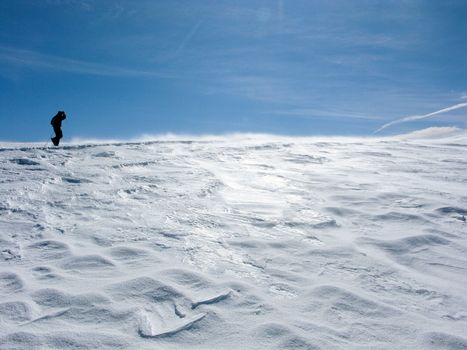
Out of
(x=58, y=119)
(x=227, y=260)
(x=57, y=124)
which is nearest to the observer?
(x=227, y=260)

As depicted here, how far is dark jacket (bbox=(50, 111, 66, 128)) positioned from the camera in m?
14.5

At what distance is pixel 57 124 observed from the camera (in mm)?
14453

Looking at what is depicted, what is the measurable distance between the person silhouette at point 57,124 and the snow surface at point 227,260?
13.8ft

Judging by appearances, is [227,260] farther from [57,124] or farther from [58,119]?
[58,119]

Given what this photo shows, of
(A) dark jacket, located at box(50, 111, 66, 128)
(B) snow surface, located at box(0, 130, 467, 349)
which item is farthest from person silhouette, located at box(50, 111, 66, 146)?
(B) snow surface, located at box(0, 130, 467, 349)

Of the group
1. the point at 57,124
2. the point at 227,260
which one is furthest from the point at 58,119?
the point at 227,260

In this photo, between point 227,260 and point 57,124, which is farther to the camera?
point 57,124

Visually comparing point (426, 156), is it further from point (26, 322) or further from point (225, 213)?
point (26, 322)

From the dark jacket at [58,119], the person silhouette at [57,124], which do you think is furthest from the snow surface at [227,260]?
the dark jacket at [58,119]

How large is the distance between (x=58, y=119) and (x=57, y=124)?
32 cm

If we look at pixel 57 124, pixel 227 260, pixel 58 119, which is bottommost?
pixel 227 260

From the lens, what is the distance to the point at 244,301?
3.99 meters

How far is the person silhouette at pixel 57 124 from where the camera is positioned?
14.0 metres

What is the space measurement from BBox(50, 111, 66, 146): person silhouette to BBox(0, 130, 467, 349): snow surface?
420 centimetres
